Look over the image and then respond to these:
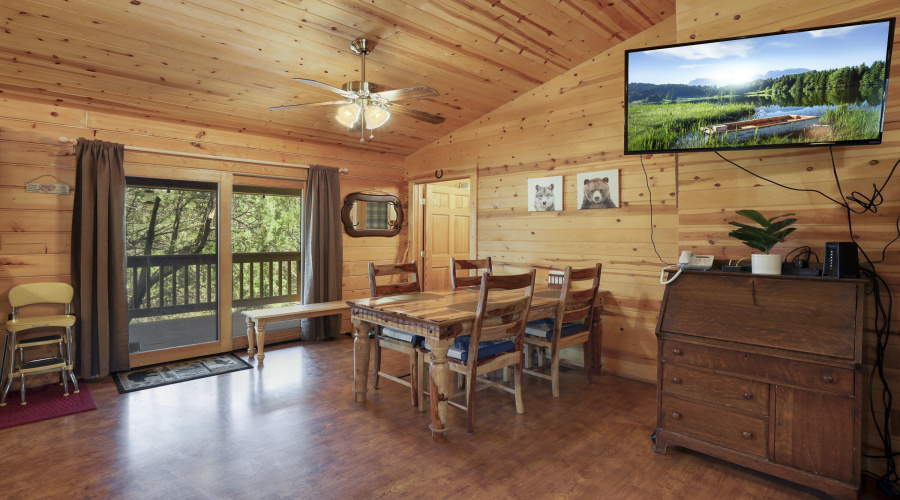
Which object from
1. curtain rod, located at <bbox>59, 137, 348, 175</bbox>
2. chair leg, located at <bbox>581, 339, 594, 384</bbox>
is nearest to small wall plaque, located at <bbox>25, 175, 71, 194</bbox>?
curtain rod, located at <bbox>59, 137, 348, 175</bbox>

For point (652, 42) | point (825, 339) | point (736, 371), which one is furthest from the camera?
point (652, 42)

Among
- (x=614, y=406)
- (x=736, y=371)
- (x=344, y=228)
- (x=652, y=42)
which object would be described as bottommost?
(x=614, y=406)

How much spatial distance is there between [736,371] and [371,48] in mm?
3033

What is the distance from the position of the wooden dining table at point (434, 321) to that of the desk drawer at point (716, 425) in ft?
3.27

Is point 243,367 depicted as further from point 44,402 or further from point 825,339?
point 825,339

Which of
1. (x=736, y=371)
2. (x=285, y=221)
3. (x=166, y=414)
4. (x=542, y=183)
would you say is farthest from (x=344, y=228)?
(x=736, y=371)

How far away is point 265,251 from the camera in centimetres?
529

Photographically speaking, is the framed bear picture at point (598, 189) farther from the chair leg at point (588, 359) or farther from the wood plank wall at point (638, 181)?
the chair leg at point (588, 359)

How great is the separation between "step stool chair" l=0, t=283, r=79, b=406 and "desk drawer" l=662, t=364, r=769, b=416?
404 cm

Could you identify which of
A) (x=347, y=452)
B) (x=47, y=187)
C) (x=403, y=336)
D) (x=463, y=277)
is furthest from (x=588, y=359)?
(x=47, y=187)

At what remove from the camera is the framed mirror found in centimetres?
527

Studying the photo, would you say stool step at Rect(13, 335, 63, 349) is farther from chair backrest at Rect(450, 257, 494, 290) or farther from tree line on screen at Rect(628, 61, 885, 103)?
tree line on screen at Rect(628, 61, 885, 103)

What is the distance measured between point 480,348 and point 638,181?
2080mm

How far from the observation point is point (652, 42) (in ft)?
12.3
